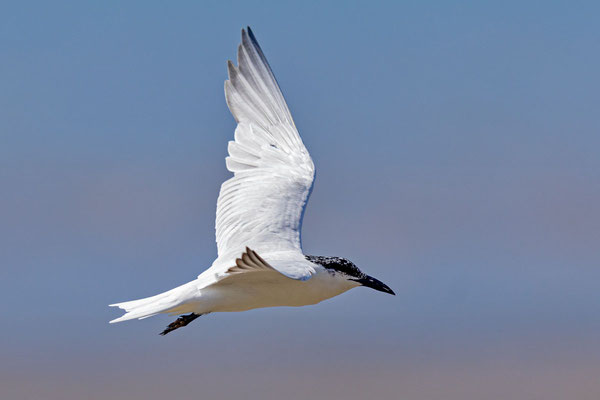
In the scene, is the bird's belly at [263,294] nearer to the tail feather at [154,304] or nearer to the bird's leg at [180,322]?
the tail feather at [154,304]

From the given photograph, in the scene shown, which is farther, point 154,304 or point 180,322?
point 180,322

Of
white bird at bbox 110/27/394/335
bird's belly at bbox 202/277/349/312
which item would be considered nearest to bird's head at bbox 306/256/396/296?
white bird at bbox 110/27/394/335

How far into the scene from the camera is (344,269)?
426 inches

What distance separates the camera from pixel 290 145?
13172 mm

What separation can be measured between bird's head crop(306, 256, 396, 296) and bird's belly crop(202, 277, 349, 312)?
0.81ft

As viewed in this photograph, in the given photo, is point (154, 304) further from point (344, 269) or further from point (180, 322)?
point (344, 269)

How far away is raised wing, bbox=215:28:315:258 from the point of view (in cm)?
1171

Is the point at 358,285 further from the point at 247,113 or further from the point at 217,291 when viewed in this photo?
the point at 247,113

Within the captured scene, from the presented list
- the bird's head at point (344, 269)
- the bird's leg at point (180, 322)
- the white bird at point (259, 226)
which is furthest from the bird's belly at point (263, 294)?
the bird's leg at point (180, 322)

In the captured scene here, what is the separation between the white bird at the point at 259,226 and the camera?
391 inches

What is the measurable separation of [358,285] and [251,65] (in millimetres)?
3959

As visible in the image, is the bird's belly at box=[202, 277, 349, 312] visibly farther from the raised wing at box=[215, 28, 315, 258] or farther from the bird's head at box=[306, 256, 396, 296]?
the raised wing at box=[215, 28, 315, 258]

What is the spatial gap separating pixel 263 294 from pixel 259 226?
70.3 inches

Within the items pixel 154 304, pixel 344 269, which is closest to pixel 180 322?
pixel 154 304
